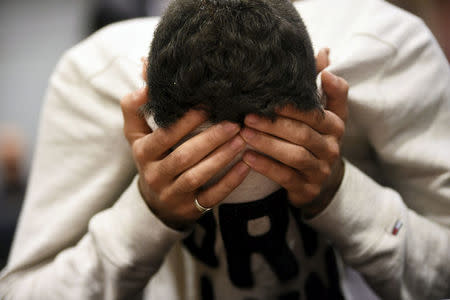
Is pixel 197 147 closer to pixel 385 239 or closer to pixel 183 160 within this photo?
pixel 183 160

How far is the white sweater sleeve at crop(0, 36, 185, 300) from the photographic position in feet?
1.63

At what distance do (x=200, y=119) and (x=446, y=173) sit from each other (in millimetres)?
381

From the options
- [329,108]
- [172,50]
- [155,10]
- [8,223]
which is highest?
[172,50]

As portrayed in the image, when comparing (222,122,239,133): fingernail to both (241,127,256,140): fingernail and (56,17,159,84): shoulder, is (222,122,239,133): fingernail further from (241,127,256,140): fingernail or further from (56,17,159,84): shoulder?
(56,17,159,84): shoulder

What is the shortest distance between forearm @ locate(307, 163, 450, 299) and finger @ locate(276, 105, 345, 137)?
9 cm

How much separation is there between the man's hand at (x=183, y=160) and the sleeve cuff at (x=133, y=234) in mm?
22

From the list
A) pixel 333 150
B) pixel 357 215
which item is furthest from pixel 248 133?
pixel 357 215

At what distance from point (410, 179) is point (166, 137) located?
15.2 inches

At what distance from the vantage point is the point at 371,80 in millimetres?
517

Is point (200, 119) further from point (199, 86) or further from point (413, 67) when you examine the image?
point (413, 67)

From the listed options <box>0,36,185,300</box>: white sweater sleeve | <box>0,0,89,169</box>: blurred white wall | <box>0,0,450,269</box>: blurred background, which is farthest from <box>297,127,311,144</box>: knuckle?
<box>0,0,89,169</box>: blurred white wall

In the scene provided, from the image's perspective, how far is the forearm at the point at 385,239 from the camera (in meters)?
0.48

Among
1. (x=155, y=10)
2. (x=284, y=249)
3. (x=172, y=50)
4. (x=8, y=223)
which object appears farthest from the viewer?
(x=155, y=10)

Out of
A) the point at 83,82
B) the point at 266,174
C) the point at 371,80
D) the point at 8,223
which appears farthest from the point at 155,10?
the point at 266,174
